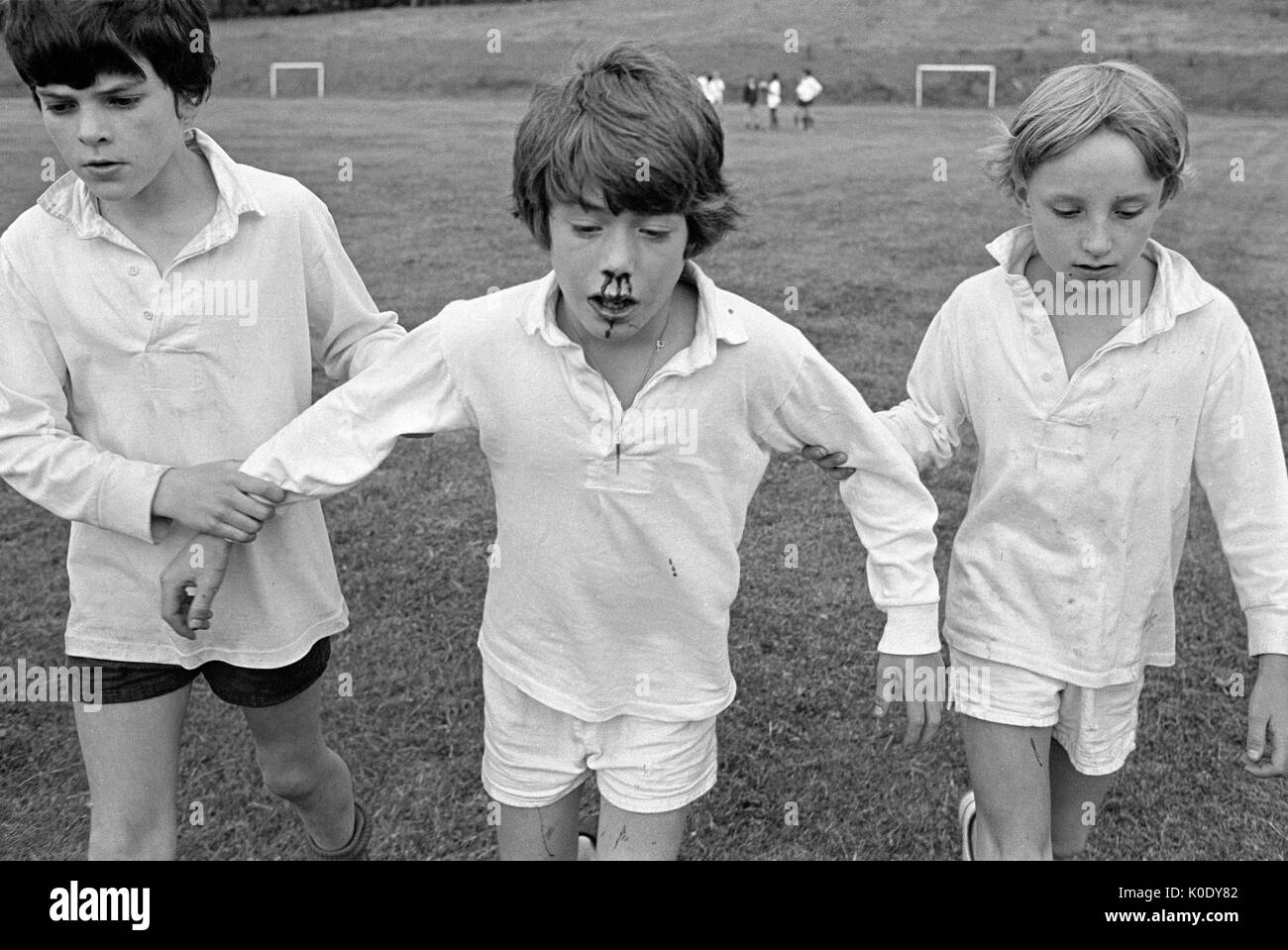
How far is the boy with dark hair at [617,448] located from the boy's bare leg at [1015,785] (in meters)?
0.30

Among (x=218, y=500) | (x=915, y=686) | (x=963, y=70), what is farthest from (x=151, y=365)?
(x=963, y=70)

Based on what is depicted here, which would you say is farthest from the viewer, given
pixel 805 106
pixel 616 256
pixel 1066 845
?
pixel 805 106

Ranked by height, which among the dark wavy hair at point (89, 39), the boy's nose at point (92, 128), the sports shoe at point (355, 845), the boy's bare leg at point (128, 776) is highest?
the dark wavy hair at point (89, 39)

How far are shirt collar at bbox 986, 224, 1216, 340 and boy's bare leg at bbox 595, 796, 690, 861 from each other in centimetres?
114

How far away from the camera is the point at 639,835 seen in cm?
233

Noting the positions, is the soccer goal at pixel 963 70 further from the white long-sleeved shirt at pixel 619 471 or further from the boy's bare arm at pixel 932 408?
the white long-sleeved shirt at pixel 619 471

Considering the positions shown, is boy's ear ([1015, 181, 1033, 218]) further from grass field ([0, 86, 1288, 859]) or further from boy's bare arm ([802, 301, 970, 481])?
grass field ([0, 86, 1288, 859])

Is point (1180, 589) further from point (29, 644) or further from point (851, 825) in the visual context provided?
point (29, 644)

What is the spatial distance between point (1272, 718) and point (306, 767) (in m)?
1.84

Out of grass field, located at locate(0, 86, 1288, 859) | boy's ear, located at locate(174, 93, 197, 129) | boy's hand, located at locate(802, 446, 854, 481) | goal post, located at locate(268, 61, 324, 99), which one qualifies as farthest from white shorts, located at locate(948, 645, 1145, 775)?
goal post, located at locate(268, 61, 324, 99)

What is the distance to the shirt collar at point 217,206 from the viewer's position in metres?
2.30

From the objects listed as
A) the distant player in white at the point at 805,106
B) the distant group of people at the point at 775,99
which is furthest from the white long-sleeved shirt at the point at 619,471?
the distant player in white at the point at 805,106

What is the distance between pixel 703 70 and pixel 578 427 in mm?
31979

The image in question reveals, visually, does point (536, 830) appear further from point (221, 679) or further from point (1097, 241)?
point (1097, 241)
